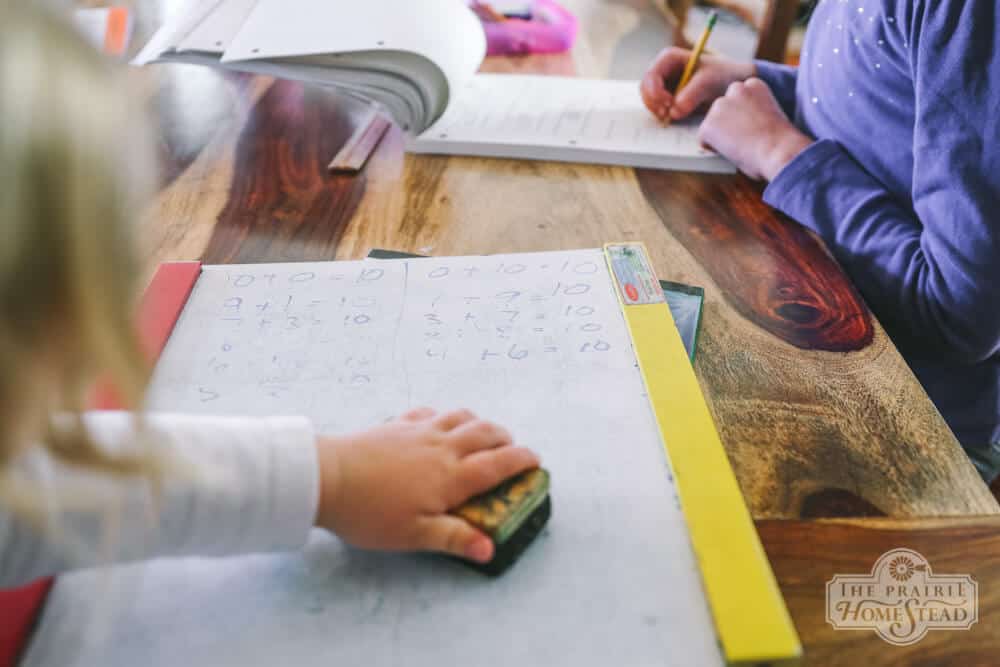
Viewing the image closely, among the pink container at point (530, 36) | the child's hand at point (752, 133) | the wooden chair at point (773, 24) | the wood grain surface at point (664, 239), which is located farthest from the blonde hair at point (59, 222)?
the wooden chair at point (773, 24)

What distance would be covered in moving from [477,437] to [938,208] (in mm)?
454

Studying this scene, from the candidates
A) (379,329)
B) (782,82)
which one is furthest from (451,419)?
(782,82)

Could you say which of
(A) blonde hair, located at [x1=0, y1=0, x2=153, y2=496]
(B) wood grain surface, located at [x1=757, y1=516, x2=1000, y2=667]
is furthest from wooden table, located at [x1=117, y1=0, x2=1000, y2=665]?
(A) blonde hair, located at [x1=0, y1=0, x2=153, y2=496]

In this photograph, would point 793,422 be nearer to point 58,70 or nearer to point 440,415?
point 440,415

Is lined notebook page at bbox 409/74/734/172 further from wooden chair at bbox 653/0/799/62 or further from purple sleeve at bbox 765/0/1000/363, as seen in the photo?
wooden chair at bbox 653/0/799/62

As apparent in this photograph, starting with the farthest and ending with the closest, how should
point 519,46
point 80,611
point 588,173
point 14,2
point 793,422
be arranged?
1. point 519,46
2. point 588,173
3. point 793,422
4. point 80,611
5. point 14,2

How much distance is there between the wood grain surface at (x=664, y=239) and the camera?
0.48 m

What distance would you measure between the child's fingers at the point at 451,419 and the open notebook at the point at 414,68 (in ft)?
1.41

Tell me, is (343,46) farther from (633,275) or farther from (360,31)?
(633,275)

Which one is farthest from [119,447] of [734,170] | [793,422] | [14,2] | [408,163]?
[734,170]

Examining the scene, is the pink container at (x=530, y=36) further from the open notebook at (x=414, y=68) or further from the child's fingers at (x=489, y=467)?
the child's fingers at (x=489, y=467)

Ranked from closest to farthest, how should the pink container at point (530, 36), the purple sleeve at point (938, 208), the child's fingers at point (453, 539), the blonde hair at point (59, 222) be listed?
the blonde hair at point (59, 222), the child's fingers at point (453, 539), the purple sleeve at point (938, 208), the pink container at point (530, 36)

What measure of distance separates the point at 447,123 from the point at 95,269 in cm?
61

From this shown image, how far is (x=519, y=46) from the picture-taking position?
1.07 metres
